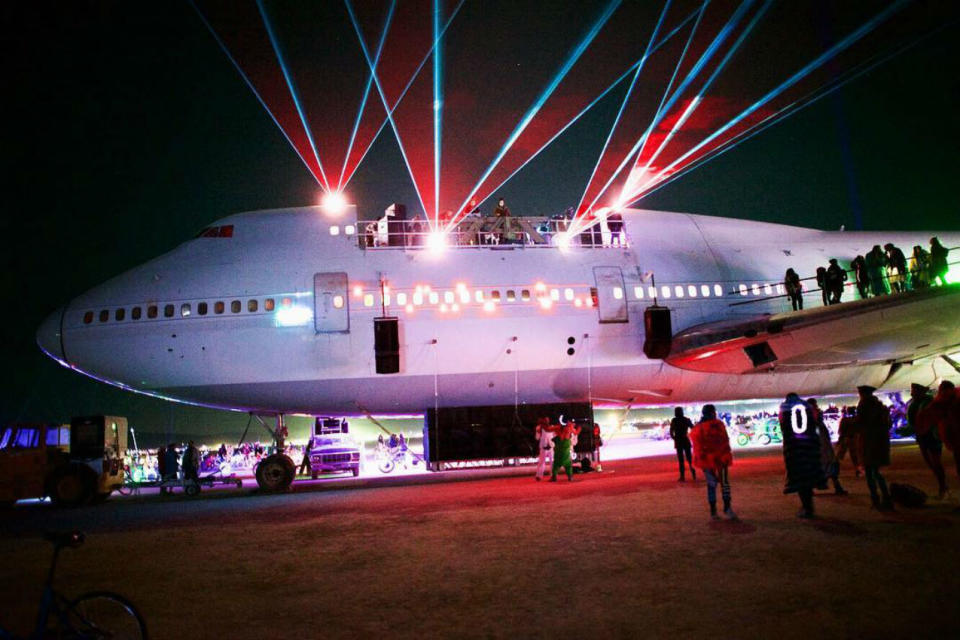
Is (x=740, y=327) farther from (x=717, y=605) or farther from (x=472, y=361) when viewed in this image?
(x=717, y=605)

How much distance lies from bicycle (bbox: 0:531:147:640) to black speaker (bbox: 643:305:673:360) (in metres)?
15.6

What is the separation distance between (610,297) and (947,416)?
10041mm

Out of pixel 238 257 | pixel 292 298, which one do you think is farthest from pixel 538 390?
pixel 238 257

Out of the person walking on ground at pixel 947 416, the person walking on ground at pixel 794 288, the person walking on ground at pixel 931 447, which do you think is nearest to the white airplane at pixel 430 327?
the person walking on ground at pixel 794 288

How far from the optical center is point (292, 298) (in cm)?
1717

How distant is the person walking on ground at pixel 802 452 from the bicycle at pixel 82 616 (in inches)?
A: 298

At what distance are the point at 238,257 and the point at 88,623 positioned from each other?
47.0ft

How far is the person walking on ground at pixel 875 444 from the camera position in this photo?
8.99 meters

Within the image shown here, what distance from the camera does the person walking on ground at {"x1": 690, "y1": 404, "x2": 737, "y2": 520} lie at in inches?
362

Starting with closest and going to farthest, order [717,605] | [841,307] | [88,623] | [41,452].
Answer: [88,623] → [717,605] → [841,307] → [41,452]

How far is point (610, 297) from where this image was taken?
18.5 metres

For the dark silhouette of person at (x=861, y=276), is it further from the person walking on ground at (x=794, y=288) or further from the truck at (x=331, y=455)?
the truck at (x=331, y=455)

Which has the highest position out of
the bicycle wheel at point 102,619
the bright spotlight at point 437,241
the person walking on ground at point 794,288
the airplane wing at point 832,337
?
the bright spotlight at point 437,241

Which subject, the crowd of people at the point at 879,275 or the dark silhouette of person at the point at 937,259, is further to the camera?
the crowd of people at the point at 879,275
